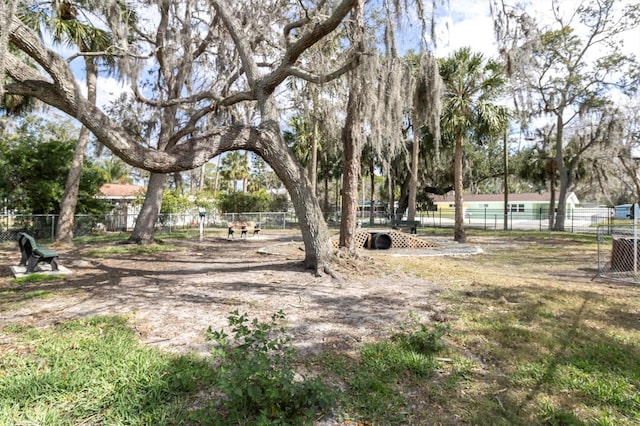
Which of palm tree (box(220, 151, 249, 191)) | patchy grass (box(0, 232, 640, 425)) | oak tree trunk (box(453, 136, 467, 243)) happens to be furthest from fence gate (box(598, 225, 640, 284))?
palm tree (box(220, 151, 249, 191))

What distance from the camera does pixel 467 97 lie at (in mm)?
12906

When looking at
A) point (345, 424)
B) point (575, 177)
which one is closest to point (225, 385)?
point (345, 424)

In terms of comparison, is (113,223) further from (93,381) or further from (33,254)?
(93,381)

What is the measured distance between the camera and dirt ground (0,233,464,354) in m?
3.67

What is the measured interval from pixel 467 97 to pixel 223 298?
12.0 m

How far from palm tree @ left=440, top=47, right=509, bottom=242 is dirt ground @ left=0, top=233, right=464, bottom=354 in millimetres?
7425

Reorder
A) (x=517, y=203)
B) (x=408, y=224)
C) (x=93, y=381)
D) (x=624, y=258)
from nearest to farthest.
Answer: (x=93, y=381)
(x=624, y=258)
(x=408, y=224)
(x=517, y=203)

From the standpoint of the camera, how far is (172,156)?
5.55 meters

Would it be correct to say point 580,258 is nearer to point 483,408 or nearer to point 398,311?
point 398,311

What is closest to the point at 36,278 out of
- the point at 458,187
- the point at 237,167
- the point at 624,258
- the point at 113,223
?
the point at 113,223

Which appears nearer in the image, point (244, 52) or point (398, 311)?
point (398, 311)

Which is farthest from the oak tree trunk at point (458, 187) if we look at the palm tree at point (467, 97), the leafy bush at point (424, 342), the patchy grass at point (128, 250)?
the leafy bush at point (424, 342)

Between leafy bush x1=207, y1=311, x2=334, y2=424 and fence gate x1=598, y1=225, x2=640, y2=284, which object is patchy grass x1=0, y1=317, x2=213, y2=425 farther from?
fence gate x1=598, y1=225, x2=640, y2=284

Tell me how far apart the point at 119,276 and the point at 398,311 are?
5.28 meters
